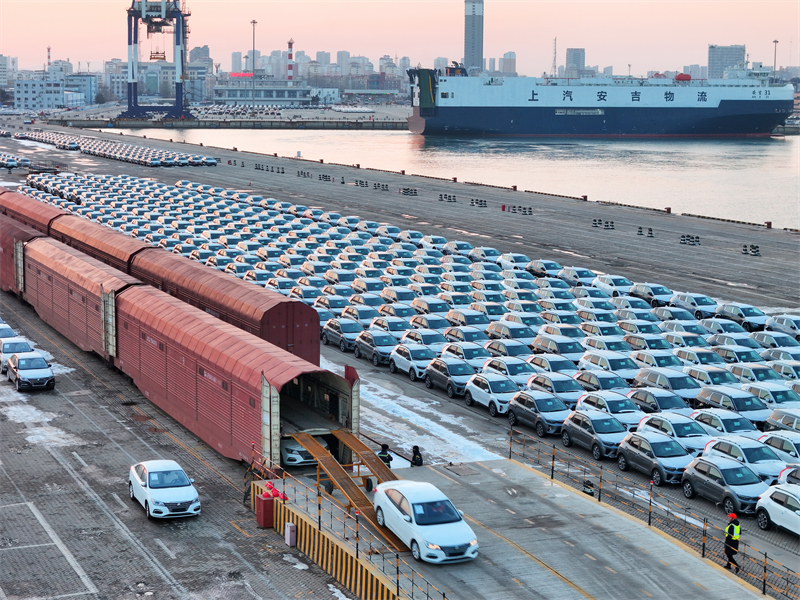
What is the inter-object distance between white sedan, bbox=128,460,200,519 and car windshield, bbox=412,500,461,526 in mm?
6291

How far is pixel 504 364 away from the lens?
38.7 m

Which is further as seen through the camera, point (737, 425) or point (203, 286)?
point (203, 286)

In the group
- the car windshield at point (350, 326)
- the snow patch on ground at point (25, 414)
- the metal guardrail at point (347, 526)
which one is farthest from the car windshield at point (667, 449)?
the snow patch on ground at point (25, 414)

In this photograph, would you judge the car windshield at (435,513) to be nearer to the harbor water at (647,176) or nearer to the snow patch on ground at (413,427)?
the snow patch on ground at (413,427)

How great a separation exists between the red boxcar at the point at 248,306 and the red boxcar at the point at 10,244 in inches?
486

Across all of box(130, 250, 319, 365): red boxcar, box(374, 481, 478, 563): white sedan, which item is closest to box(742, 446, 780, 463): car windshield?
box(374, 481, 478, 563): white sedan

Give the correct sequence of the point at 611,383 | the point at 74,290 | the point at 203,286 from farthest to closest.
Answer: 1. the point at 74,290
2. the point at 203,286
3. the point at 611,383

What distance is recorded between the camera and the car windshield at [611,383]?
37250 mm

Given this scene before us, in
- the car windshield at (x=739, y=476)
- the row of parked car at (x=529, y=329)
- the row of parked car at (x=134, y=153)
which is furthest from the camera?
the row of parked car at (x=134, y=153)

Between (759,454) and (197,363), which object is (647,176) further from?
(197,363)

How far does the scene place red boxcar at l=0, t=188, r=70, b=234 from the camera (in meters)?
58.0

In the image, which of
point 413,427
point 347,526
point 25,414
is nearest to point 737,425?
point 413,427

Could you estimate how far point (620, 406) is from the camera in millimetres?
33938

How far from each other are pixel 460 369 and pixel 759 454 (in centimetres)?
1275
